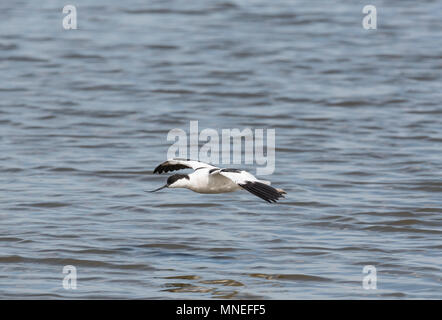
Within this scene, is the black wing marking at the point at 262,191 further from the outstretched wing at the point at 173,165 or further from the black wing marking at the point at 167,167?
the black wing marking at the point at 167,167

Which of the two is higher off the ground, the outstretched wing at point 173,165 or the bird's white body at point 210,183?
the outstretched wing at point 173,165

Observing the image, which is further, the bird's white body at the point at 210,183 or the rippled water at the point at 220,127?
the bird's white body at the point at 210,183

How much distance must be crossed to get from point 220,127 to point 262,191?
6.94 m

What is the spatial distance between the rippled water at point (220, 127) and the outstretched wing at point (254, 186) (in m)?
0.92

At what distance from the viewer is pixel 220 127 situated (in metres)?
15.8

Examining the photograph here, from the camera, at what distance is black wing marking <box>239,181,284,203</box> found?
8.86 metres

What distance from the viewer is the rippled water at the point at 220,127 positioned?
379 inches

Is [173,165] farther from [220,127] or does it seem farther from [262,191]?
[220,127]

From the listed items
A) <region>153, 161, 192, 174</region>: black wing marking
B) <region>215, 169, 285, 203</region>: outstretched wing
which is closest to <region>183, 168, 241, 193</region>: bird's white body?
<region>215, 169, 285, 203</region>: outstretched wing

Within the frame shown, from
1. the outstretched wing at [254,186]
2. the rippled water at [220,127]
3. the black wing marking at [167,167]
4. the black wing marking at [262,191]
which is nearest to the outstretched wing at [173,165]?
the black wing marking at [167,167]

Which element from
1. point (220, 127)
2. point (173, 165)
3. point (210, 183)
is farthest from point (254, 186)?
point (220, 127)

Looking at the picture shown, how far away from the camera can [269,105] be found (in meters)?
17.4

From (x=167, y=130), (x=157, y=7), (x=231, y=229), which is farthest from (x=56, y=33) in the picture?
(x=231, y=229)
